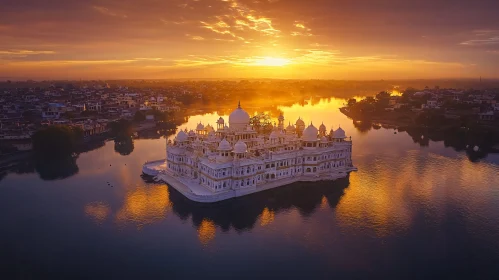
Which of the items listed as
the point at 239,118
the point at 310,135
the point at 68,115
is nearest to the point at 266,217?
the point at 310,135

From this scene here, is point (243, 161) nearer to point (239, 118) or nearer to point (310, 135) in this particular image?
point (239, 118)

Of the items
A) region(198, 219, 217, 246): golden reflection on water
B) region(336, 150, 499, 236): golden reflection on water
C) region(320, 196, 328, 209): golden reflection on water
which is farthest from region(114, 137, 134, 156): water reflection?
region(336, 150, 499, 236): golden reflection on water

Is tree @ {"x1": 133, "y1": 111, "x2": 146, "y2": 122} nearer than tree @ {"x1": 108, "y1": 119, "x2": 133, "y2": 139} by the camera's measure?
No

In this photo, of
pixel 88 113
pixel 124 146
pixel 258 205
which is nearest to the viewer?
pixel 258 205

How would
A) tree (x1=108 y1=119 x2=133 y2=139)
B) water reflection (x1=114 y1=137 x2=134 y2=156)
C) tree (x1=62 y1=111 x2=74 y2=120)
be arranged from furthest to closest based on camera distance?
tree (x1=62 y1=111 x2=74 y2=120)
tree (x1=108 y1=119 x2=133 y2=139)
water reflection (x1=114 y1=137 x2=134 y2=156)

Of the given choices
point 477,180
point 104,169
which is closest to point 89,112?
point 104,169

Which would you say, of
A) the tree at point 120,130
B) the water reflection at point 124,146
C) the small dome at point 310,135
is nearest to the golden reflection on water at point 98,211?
the water reflection at point 124,146

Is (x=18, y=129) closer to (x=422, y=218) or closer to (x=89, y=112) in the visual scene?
(x=89, y=112)

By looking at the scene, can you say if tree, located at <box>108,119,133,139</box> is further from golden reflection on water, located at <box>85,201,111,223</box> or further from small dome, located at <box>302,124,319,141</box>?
small dome, located at <box>302,124,319,141</box>
